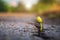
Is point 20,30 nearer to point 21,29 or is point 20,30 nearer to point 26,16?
point 21,29

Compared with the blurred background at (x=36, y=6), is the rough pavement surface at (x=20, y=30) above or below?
below

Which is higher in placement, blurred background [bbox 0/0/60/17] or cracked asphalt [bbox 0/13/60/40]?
blurred background [bbox 0/0/60/17]

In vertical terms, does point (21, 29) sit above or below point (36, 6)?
below

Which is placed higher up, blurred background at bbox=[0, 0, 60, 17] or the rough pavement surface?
blurred background at bbox=[0, 0, 60, 17]

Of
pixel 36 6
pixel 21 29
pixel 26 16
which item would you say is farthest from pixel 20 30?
pixel 36 6

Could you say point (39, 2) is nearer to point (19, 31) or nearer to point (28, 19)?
point (28, 19)

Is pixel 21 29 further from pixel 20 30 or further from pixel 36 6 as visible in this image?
pixel 36 6

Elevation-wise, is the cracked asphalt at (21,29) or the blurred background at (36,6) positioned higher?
the blurred background at (36,6)

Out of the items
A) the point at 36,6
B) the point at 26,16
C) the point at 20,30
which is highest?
the point at 36,6
